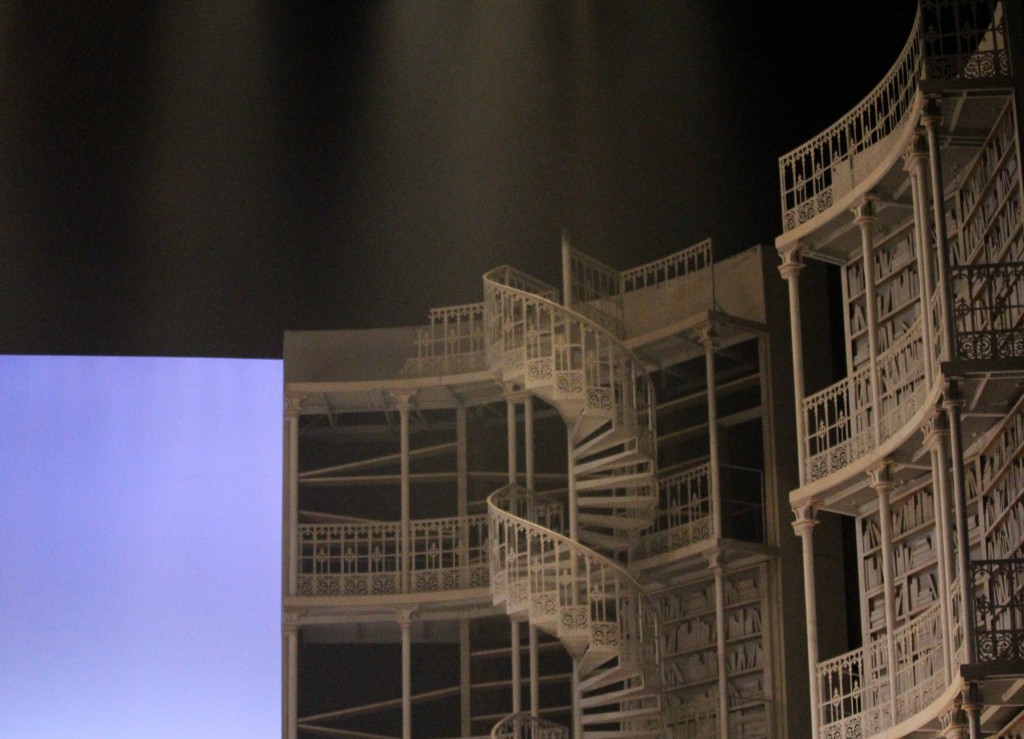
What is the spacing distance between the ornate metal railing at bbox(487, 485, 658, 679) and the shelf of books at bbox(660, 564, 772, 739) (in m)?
0.79

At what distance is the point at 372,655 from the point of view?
19.8 meters

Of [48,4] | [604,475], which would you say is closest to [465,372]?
[604,475]

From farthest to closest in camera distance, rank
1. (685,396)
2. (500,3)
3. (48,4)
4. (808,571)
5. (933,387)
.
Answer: (685,396)
(500,3)
(48,4)
(808,571)
(933,387)

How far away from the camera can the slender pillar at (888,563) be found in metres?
12.7

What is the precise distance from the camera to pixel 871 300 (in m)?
13.5

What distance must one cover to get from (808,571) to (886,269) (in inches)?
93.8

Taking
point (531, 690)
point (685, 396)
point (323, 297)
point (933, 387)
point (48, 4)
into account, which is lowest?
point (531, 690)

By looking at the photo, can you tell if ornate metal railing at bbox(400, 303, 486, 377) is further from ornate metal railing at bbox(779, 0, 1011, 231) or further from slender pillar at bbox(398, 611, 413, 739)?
ornate metal railing at bbox(779, 0, 1011, 231)

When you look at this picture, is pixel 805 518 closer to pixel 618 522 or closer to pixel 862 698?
pixel 862 698

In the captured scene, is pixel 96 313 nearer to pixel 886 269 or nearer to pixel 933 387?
pixel 886 269

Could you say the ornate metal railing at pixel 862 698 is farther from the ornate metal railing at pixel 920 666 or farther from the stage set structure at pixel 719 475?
the ornate metal railing at pixel 920 666

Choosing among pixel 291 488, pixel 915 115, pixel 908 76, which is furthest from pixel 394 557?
pixel 915 115

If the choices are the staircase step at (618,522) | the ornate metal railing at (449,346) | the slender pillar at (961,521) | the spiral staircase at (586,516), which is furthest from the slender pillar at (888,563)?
the ornate metal railing at (449,346)

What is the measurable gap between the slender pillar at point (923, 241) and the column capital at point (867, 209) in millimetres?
1014
